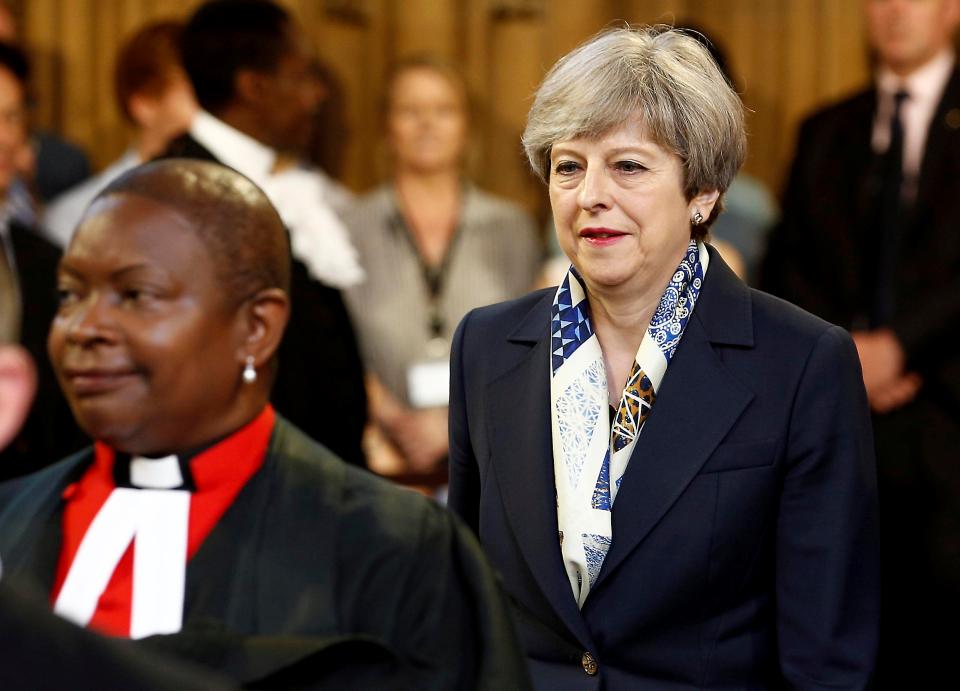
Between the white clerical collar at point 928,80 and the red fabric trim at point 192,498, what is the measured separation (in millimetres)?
2992

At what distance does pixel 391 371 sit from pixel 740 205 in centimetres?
128

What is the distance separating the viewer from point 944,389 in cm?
430

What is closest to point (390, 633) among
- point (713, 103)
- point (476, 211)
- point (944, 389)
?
point (713, 103)

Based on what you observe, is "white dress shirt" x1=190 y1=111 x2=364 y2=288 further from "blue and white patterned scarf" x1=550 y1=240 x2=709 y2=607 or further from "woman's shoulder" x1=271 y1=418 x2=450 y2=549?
"woman's shoulder" x1=271 y1=418 x2=450 y2=549

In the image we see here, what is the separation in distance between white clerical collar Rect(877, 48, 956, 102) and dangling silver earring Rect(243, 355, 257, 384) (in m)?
2.97

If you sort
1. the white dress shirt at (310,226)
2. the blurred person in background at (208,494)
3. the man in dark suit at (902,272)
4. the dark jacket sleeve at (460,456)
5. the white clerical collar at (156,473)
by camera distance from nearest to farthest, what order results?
1. the blurred person in background at (208,494)
2. the white clerical collar at (156,473)
3. the dark jacket sleeve at (460,456)
4. the white dress shirt at (310,226)
5. the man in dark suit at (902,272)

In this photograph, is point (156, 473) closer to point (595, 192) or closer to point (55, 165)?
point (595, 192)

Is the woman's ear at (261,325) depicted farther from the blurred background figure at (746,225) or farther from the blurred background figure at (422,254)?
the blurred background figure at (746,225)

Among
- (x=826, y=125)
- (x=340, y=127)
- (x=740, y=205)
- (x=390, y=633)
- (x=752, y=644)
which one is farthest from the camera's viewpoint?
(x=340, y=127)

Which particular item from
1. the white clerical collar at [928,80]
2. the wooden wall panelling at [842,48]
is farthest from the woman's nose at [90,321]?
the wooden wall panelling at [842,48]

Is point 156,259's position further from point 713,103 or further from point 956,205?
point 956,205

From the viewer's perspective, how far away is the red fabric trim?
6.46 feet

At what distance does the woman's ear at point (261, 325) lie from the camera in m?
2.06

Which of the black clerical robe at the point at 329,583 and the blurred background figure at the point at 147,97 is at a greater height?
the blurred background figure at the point at 147,97
